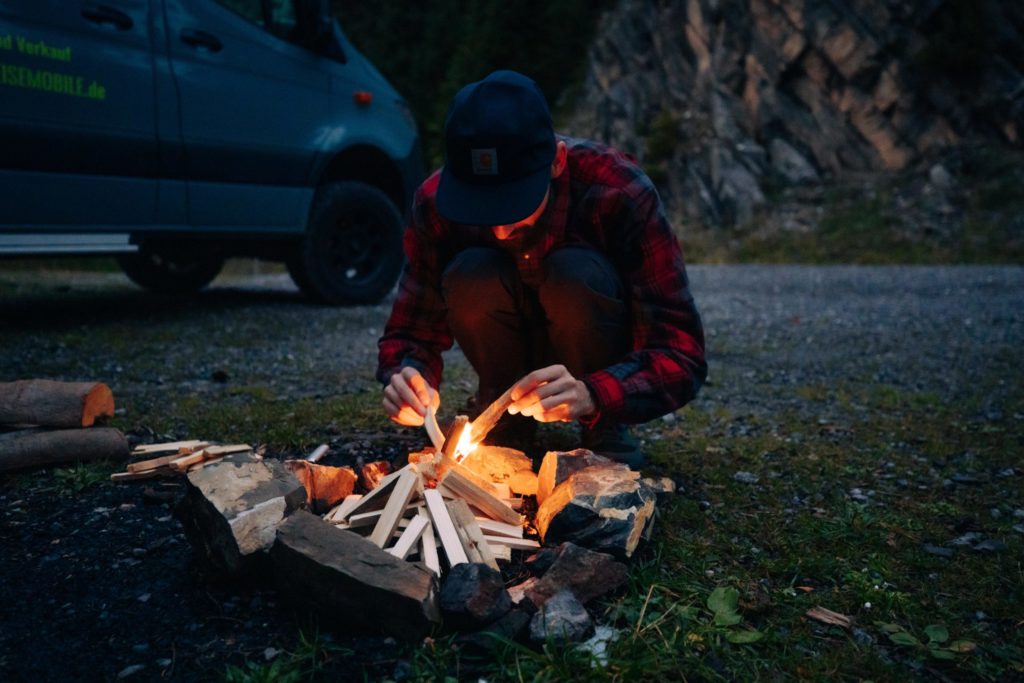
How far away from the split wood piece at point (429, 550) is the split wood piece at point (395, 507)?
0.28 feet

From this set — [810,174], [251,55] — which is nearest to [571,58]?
[810,174]

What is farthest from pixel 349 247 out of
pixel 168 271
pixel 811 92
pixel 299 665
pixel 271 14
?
pixel 811 92

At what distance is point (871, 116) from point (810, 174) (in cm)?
175

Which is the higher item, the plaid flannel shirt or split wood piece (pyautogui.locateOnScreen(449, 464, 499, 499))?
the plaid flannel shirt

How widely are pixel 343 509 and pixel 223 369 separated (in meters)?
2.70

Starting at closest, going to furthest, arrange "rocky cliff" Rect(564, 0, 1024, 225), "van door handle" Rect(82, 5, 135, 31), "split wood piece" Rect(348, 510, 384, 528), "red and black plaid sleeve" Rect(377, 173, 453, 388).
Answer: "split wood piece" Rect(348, 510, 384, 528) → "red and black plaid sleeve" Rect(377, 173, 453, 388) → "van door handle" Rect(82, 5, 135, 31) → "rocky cliff" Rect(564, 0, 1024, 225)

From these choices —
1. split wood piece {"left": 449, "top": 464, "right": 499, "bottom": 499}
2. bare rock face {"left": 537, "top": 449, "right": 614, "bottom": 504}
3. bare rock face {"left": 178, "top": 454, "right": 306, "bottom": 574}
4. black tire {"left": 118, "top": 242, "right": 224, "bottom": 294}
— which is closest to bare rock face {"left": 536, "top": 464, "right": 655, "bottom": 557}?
bare rock face {"left": 537, "top": 449, "right": 614, "bottom": 504}

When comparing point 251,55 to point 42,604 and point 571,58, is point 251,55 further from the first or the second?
point 571,58

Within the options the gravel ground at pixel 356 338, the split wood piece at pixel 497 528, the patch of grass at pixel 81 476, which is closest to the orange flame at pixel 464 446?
the split wood piece at pixel 497 528

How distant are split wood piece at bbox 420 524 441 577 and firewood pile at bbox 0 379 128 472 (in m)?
1.42

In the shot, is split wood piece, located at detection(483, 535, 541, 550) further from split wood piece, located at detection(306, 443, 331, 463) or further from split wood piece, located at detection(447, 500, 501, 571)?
split wood piece, located at detection(306, 443, 331, 463)

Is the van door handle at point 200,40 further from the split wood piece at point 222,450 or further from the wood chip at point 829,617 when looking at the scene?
the wood chip at point 829,617

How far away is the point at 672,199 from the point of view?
18.7 m

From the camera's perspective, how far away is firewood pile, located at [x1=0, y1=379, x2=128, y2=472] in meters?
2.68
